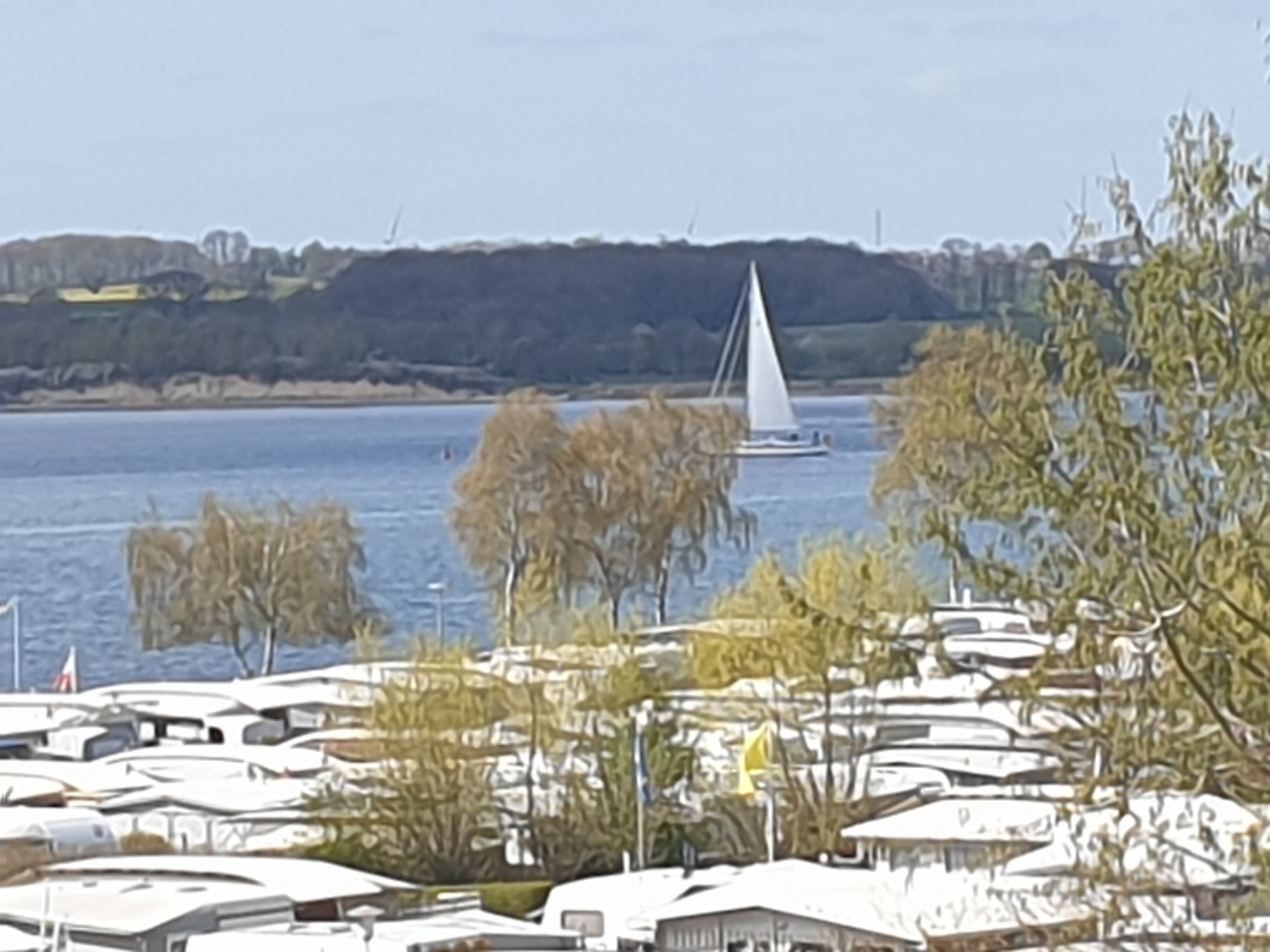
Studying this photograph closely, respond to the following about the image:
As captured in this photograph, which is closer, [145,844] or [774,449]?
[145,844]

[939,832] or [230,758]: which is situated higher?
[939,832]

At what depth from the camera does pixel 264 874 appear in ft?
51.0

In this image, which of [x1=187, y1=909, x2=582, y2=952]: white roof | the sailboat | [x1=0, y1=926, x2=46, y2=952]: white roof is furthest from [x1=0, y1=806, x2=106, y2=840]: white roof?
the sailboat

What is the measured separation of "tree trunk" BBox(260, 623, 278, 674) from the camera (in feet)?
119

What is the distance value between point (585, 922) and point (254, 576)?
21.9m

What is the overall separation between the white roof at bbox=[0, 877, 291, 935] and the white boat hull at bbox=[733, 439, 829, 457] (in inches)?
1137

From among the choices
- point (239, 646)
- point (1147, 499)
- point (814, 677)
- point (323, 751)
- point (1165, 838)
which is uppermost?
point (1147, 499)

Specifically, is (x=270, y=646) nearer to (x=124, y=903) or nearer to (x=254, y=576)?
(x=254, y=576)

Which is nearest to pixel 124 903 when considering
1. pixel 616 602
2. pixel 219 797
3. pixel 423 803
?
pixel 423 803

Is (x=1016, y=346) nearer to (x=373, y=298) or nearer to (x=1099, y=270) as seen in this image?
(x=1099, y=270)

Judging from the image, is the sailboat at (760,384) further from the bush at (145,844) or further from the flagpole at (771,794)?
the bush at (145,844)

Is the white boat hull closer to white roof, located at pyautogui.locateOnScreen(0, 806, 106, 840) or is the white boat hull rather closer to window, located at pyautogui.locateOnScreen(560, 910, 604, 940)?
white roof, located at pyautogui.locateOnScreen(0, 806, 106, 840)

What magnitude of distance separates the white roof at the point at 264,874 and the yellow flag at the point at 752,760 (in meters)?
1.81

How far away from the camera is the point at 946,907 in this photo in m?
12.6
